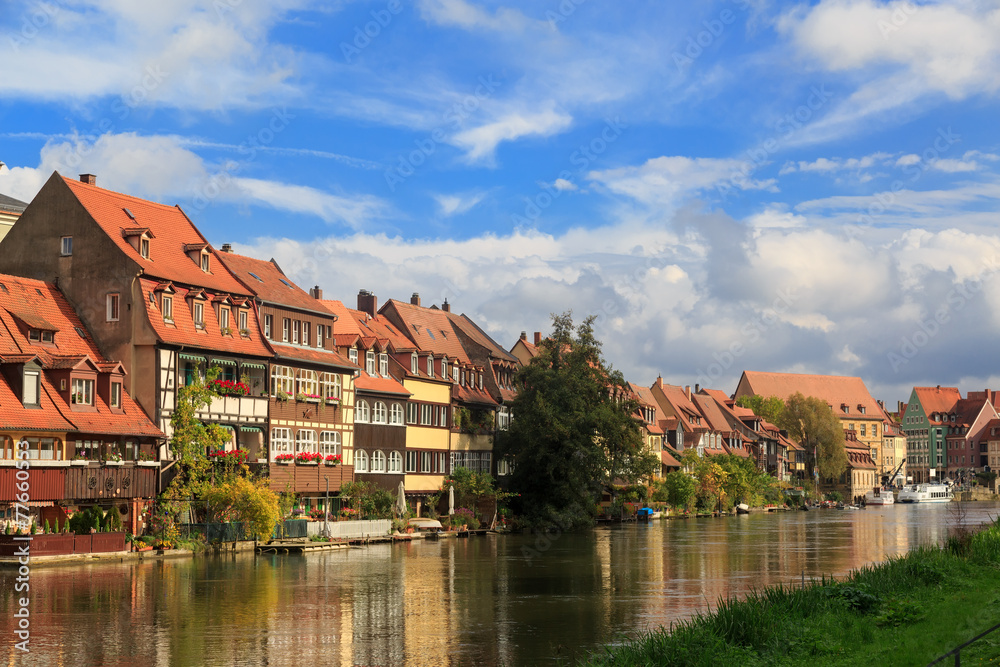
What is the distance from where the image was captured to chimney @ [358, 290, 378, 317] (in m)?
79.4

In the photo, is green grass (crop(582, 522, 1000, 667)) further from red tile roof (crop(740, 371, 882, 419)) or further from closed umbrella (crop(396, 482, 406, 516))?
red tile roof (crop(740, 371, 882, 419))

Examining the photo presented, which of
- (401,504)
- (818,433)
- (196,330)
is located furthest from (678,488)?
(818,433)

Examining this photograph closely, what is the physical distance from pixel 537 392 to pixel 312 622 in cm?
4915

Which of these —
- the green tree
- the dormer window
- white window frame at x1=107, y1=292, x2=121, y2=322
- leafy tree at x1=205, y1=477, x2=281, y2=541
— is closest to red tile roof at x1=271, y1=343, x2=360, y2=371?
white window frame at x1=107, y1=292, x2=121, y2=322

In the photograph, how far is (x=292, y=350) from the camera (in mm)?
60406

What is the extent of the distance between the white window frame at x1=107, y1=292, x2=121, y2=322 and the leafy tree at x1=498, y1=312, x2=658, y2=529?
3033 centimetres

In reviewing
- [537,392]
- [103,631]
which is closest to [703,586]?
[103,631]

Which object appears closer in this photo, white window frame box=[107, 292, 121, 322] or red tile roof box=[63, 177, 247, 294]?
white window frame box=[107, 292, 121, 322]

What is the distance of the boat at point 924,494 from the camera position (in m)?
173

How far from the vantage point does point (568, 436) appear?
243ft

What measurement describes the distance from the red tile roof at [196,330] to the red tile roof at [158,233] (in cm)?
96

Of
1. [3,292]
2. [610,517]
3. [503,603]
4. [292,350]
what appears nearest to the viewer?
[503,603]

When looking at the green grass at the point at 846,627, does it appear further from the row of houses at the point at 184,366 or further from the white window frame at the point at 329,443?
the white window frame at the point at 329,443

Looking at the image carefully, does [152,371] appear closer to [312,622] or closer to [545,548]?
[545,548]
